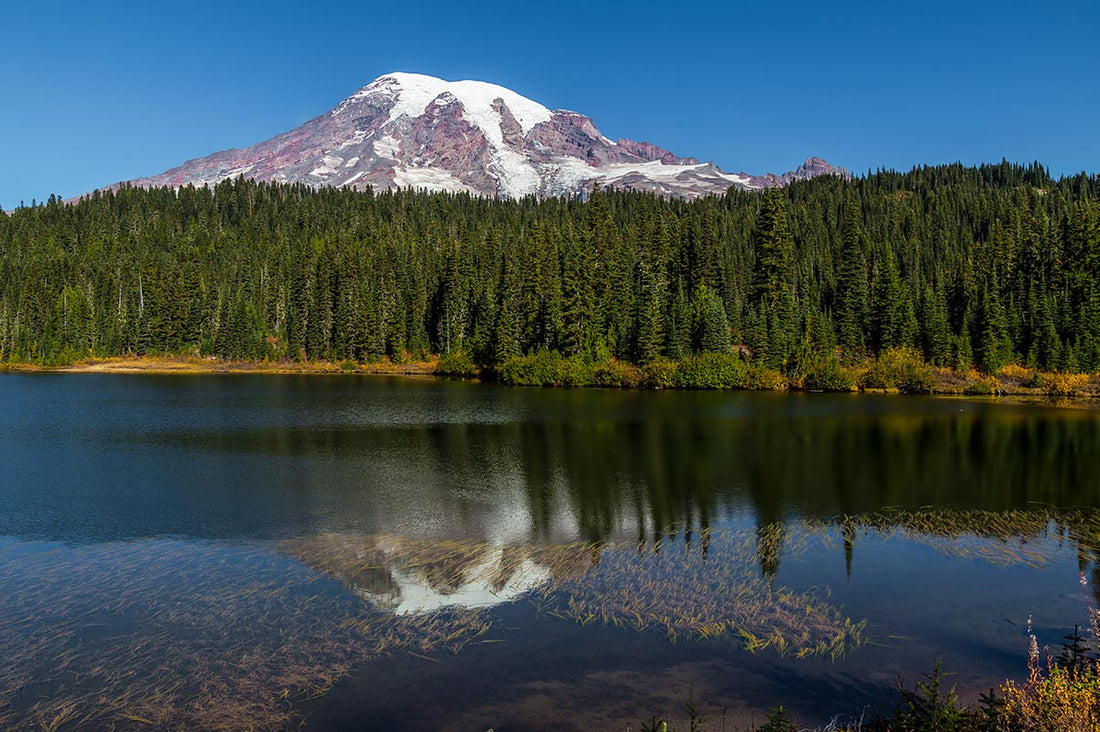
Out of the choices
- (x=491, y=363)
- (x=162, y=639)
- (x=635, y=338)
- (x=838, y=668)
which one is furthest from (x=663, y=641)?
(x=491, y=363)

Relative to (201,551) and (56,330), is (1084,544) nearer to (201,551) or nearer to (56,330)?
(201,551)

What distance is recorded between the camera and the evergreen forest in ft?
366

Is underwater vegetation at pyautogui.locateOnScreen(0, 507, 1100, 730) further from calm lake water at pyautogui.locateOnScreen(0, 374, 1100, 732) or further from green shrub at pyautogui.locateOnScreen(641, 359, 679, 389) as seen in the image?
green shrub at pyautogui.locateOnScreen(641, 359, 679, 389)

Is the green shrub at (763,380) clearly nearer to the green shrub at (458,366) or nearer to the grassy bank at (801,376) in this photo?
the grassy bank at (801,376)

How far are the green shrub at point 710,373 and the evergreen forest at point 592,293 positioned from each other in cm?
274

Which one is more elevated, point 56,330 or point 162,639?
point 56,330

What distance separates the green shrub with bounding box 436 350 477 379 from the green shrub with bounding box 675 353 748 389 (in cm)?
4004

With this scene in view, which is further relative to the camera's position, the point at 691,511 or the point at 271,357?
the point at 271,357

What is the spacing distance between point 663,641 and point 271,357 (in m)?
148

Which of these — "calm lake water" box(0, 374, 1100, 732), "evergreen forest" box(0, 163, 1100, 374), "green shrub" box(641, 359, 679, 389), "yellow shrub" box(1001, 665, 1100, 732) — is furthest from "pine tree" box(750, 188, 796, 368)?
"yellow shrub" box(1001, 665, 1100, 732)

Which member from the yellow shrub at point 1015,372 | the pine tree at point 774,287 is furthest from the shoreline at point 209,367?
the yellow shrub at point 1015,372

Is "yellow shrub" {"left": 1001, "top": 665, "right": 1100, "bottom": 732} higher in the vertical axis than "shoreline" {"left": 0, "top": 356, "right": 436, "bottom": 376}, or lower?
lower

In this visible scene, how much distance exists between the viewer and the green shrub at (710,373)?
106m

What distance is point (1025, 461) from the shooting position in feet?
146
